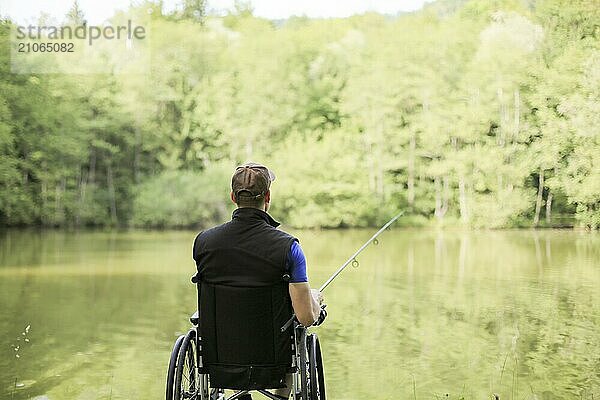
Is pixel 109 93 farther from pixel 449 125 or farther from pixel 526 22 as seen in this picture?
pixel 526 22

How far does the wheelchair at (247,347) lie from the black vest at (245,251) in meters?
0.03

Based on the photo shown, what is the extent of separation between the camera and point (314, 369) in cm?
228

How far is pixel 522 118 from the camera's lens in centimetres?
755

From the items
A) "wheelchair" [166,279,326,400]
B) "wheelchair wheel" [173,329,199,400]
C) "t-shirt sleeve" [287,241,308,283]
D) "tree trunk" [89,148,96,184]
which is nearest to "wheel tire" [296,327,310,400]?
"wheelchair" [166,279,326,400]

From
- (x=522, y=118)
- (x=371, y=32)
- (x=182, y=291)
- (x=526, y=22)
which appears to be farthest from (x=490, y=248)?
(x=371, y=32)

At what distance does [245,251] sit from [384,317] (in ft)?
15.5

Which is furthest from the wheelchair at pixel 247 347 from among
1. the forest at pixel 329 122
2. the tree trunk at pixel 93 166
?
the tree trunk at pixel 93 166

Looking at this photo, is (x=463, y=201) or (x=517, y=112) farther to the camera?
(x=463, y=201)

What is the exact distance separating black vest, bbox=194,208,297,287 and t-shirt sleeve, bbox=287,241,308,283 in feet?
0.04

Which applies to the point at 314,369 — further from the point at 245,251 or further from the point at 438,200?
the point at 438,200

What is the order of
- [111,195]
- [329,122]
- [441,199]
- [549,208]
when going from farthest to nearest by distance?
[111,195]
[329,122]
[441,199]
[549,208]

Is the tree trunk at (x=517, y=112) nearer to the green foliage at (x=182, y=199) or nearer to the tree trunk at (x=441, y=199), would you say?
the tree trunk at (x=441, y=199)

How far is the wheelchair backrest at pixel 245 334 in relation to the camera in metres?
2.25

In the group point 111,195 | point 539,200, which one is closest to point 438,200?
point 539,200
